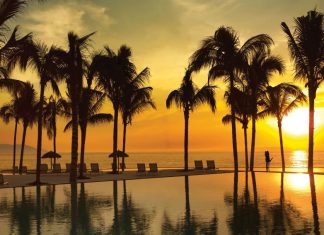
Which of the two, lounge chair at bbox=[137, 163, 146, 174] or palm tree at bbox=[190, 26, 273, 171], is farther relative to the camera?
lounge chair at bbox=[137, 163, 146, 174]

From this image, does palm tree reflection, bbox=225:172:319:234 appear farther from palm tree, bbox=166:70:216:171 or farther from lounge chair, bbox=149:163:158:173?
palm tree, bbox=166:70:216:171

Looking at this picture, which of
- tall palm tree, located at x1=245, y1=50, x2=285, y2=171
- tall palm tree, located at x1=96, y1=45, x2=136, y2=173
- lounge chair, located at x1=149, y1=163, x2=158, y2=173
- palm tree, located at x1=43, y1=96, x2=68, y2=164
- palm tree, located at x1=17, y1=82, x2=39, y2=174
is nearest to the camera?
tall palm tree, located at x1=96, y1=45, x2=136, y2=173

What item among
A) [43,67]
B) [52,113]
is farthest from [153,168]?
[52,113]

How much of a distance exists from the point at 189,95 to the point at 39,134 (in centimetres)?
1449

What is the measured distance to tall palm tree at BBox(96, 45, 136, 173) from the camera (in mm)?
30719

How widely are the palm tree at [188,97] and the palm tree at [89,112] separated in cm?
581

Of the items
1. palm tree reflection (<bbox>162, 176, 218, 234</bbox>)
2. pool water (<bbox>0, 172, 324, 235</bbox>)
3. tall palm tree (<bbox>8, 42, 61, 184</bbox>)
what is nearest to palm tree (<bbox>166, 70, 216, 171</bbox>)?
tall palm tree (<bbox>8, 42, 61, 184</bbox>)

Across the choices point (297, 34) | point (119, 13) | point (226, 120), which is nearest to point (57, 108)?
point (226, 120)

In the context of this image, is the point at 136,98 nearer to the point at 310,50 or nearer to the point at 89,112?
the point at 89,112

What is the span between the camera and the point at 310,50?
2492 centimetres

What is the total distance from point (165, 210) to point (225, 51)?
18.4 m

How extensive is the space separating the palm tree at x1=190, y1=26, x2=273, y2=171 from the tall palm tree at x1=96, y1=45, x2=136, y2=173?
5152 mm

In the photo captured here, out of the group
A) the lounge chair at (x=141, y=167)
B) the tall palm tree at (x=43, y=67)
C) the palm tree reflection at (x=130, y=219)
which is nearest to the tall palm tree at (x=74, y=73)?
the tall palm tree at (x=43, y=67)

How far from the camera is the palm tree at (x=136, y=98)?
112 ft
